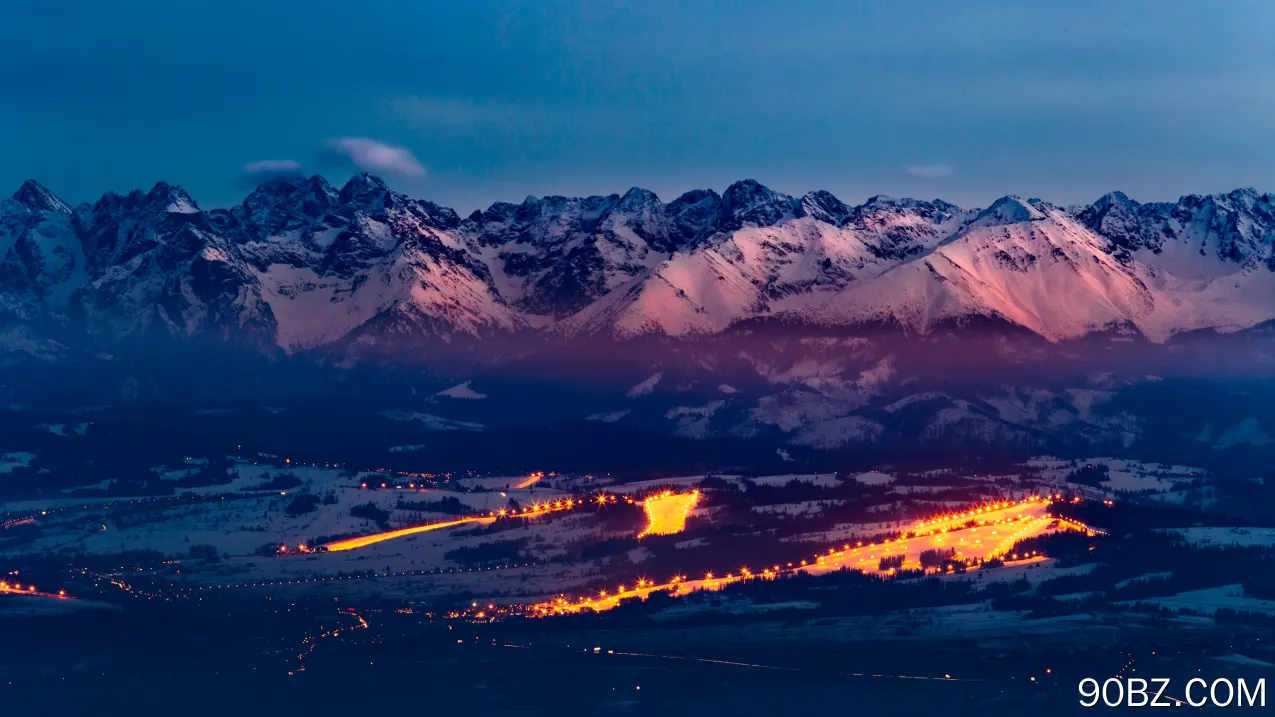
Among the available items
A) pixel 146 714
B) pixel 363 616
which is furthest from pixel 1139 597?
pixel 146 714

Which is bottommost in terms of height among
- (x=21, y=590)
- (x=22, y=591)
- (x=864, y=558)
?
(x=864, y=558)

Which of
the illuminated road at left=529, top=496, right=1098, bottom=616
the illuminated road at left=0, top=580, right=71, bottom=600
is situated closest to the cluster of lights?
the illuminated road at left=0, top=580, right=71, bottom=600

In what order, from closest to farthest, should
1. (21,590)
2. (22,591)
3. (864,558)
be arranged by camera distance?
(22,591) < (21,590) < (864,558)

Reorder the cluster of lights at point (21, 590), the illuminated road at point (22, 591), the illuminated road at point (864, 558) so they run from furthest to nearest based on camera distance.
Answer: the cluster of lights at point (21, 590) < the illuminated road at point (22, 591) < the illuminated road at point (864, 558)

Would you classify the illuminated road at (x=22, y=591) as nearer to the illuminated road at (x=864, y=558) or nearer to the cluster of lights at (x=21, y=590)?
the cluster of lights at (x=21, y=590)

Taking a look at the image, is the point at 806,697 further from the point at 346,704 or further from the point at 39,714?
the point at 39,714

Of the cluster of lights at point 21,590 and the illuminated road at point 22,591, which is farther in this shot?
the cluster of lights at point 21,590

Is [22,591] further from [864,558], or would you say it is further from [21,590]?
[864,558]

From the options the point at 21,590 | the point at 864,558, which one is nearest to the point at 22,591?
the point at 21,590

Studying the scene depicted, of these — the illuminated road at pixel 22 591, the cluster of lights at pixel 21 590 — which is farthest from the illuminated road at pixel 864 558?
the cluster of lights at pixel 21 590

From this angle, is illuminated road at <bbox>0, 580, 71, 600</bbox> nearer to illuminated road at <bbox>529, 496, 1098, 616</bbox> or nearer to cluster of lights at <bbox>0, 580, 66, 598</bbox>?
cluster of lights at <bbox>0, 580, 66, 598</bbox>

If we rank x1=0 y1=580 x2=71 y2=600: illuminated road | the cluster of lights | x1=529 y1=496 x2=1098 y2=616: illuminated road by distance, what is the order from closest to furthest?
x1=529 y1=496 x2=1098 y2=616: illuminated road
x1=0 y1=580 x2=71 y2=600: illuminated road
the cluster of lights

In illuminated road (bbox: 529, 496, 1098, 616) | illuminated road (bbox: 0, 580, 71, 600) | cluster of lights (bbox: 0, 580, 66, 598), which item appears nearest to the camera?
illuminated road (bbox: 529, 496, 1098, 616)

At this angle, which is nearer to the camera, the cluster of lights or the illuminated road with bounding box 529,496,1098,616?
the illuminated road with bounding box 529,496,1098,616
